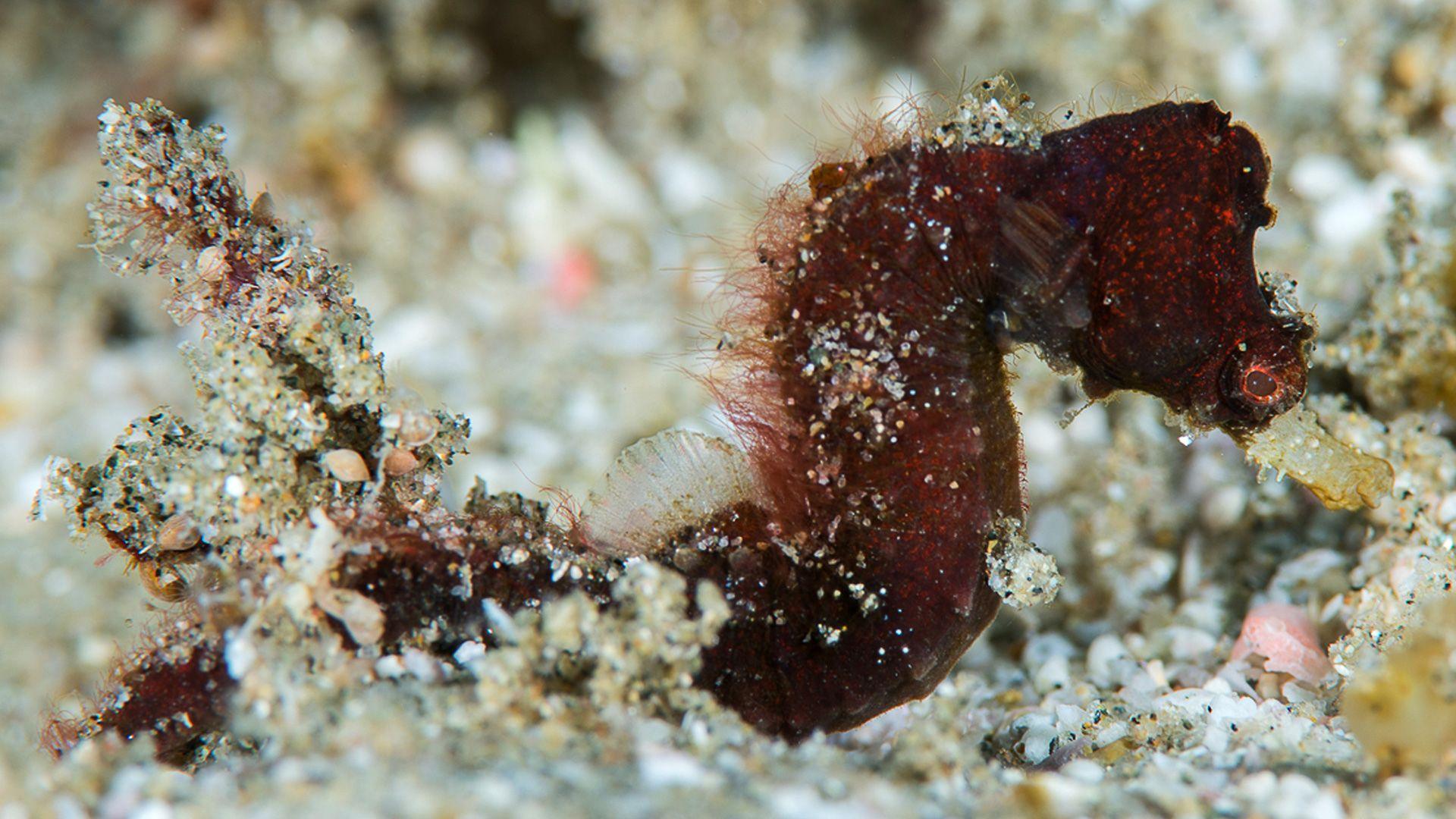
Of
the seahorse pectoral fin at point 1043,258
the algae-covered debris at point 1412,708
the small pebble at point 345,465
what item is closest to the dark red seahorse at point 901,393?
the seahorse pectoral fin at point 1043,258

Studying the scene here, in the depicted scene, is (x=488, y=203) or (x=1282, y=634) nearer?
(x=1282, y=634)

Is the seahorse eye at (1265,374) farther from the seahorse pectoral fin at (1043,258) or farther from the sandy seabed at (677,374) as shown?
the sandy seabed at (677,374)

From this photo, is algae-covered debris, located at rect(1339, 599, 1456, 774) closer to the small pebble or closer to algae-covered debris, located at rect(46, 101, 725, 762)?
algae-covered debris, located at rect(46, 101, 725, 762)

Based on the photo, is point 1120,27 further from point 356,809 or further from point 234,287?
point 356,809

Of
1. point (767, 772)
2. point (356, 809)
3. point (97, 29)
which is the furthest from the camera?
point (97, 29)

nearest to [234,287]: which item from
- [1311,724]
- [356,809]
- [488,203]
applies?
[356,809]

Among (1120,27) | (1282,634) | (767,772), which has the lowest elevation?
(767,772)

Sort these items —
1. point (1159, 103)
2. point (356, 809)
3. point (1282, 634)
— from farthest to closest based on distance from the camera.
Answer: point (1282, 634)
point (1159, 103)
point (356, 809)
